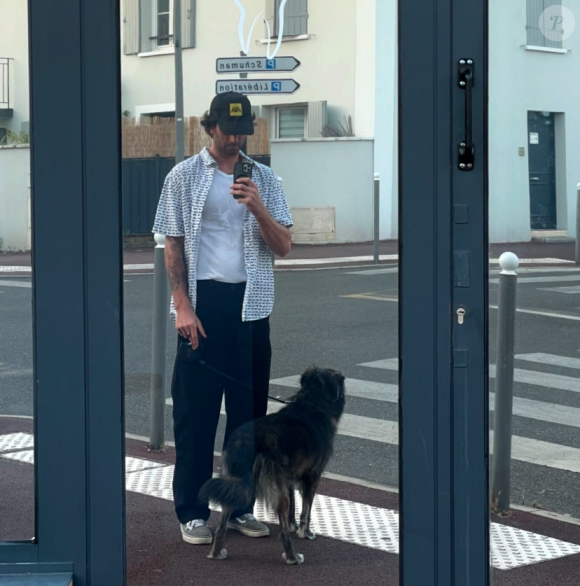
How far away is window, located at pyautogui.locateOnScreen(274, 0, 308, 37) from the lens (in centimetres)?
270

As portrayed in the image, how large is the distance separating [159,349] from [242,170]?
57 cm

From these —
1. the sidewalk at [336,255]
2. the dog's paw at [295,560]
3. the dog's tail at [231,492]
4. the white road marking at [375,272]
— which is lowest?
the dog's paw at [295,560]

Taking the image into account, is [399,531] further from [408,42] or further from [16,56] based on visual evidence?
[16,56]

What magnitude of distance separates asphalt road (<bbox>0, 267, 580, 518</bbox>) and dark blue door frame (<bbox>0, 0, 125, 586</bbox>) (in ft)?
0.20

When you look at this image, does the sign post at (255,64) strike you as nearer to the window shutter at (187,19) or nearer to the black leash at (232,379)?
the window shutter at (187,19)

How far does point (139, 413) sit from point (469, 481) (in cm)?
96

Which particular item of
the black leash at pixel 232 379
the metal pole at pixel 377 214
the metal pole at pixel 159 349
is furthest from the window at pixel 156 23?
the black leash at pixel 232 379

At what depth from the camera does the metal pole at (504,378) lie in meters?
2.71

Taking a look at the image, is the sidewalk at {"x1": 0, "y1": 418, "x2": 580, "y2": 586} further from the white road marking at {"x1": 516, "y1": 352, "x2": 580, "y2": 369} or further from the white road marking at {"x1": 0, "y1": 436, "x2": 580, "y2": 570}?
the white road marking at {"x1": 516, "y1": 352, "x2": 580, "y2": 369}

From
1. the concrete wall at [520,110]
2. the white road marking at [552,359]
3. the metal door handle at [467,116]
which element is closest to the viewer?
the metal door handle at [467,116]

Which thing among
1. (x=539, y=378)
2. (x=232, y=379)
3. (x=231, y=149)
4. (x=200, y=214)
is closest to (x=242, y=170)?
(x=231, y=149)

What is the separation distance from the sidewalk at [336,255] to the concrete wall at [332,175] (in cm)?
5

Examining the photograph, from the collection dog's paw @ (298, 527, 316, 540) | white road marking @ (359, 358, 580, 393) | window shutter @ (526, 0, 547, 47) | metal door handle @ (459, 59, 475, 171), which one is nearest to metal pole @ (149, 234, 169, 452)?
dog's paw @ (298, 527, 316, 540)

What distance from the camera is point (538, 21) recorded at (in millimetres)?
2691
